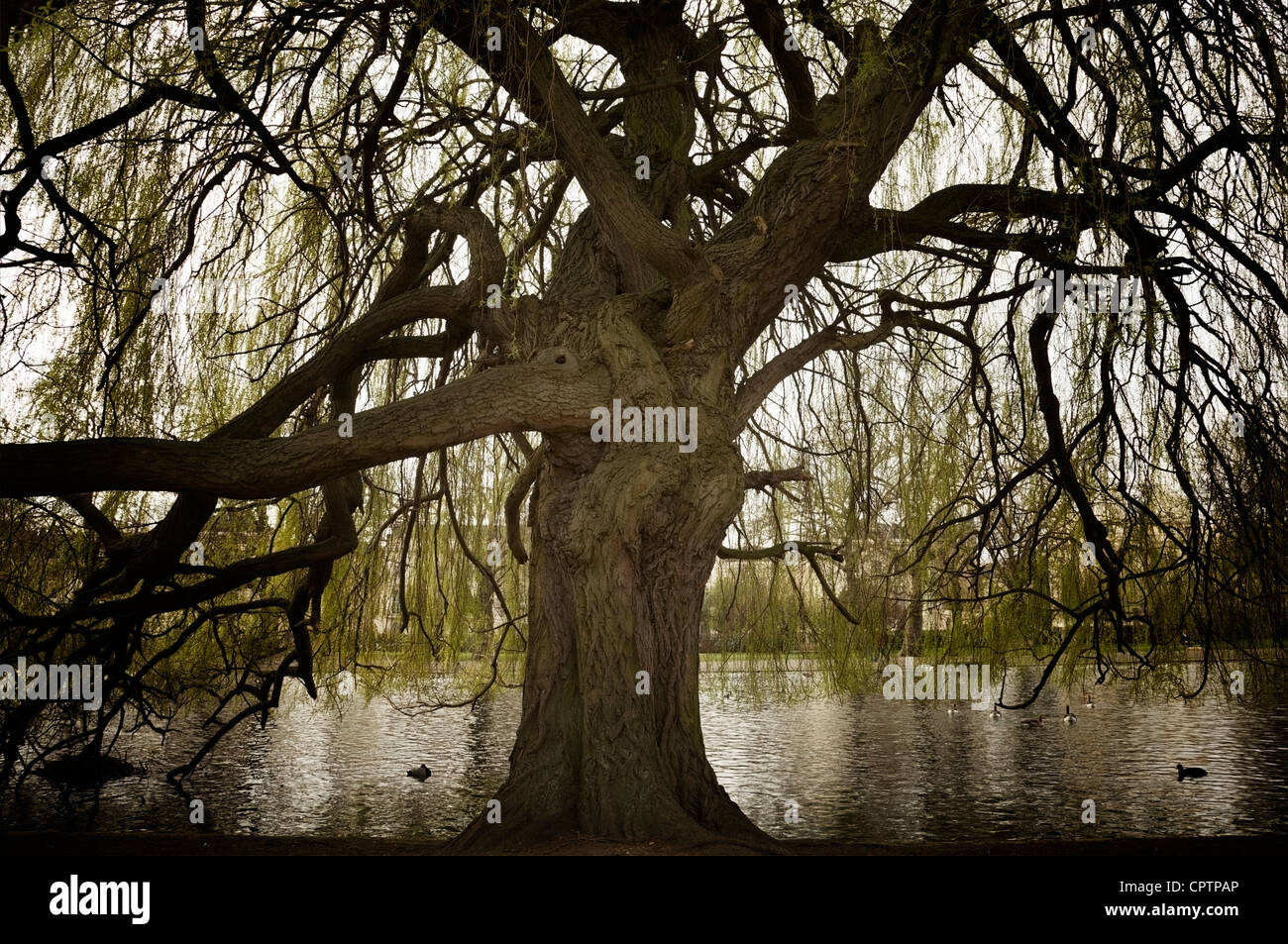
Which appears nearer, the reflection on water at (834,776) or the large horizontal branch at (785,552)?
the large horizontal branch at (785,552)

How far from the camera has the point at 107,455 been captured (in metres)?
3.70

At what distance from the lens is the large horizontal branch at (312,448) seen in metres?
3.65

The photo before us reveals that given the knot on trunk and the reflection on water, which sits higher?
the knot on trunk

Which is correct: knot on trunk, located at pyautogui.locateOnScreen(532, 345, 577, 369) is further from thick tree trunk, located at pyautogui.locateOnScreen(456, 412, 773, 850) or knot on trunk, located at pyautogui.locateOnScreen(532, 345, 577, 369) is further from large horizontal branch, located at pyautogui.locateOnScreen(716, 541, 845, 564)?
large horizontal branch, located at pyautogui.locateOnScreen(716, 541, 845, 564)

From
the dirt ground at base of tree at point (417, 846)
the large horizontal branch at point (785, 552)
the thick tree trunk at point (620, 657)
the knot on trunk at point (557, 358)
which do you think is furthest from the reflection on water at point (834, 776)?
the knot on trunk at point (557, 358)

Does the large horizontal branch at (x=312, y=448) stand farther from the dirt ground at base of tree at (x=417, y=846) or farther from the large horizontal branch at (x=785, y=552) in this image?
the large horizontal branch at (x=785, y=552)

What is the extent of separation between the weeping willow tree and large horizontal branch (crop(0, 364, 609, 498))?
13 millimetres

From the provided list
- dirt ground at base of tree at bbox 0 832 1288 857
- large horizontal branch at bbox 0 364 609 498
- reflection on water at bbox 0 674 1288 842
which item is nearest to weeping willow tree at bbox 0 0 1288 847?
large horizontal branch at bbox 0 364 609 498

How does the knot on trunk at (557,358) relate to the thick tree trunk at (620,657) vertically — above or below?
above

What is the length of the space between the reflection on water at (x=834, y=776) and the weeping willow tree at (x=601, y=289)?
1640mm

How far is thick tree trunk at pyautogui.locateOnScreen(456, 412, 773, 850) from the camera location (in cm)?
416

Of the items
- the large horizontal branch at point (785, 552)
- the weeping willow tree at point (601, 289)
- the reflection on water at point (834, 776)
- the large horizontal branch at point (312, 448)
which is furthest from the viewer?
the reflection on water at point (834, 776)

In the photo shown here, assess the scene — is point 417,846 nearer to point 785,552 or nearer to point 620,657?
point 620,657
